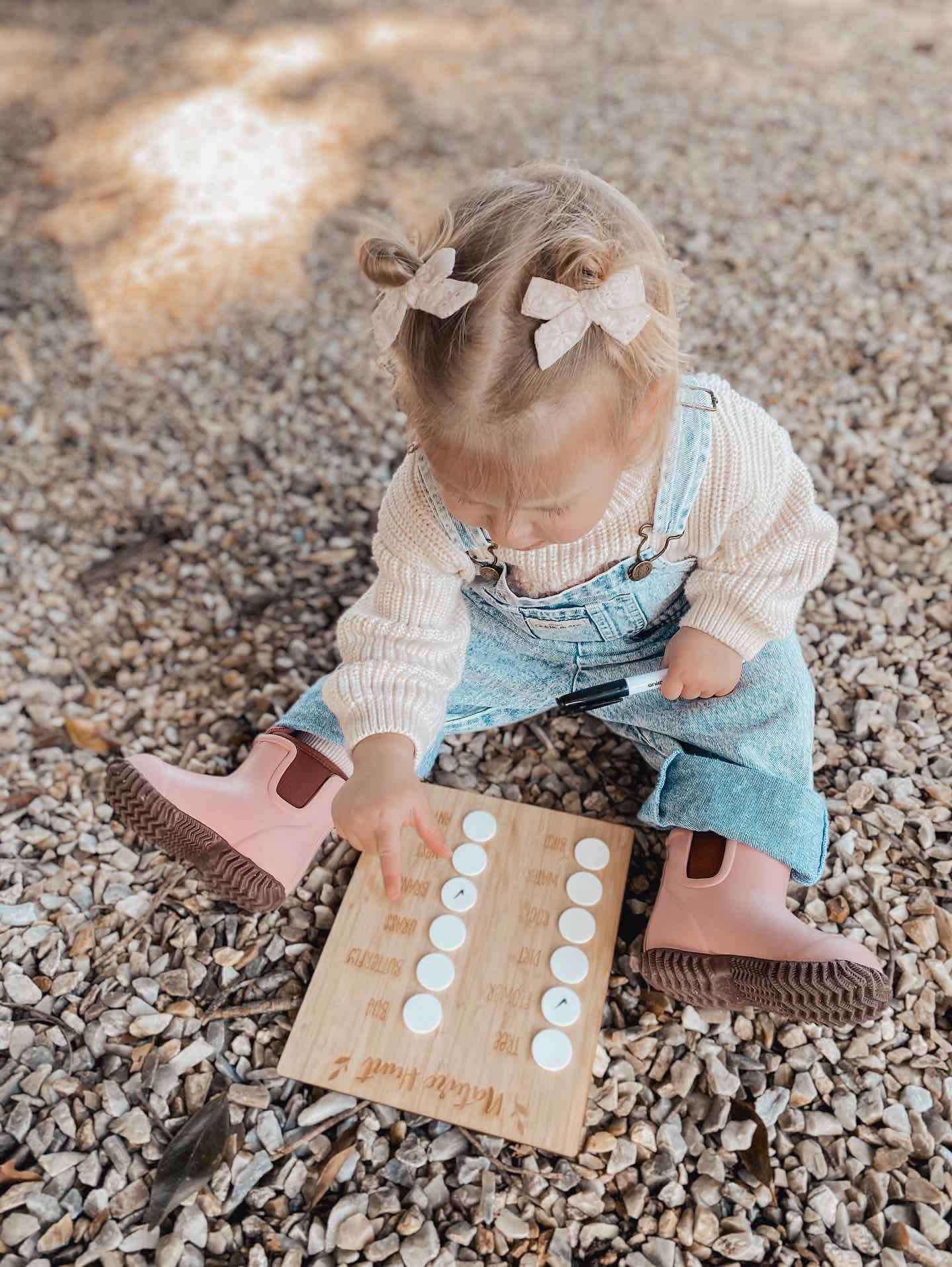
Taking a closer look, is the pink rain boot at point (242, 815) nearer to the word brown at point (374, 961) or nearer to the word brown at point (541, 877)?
the word brown at point (374, 961)

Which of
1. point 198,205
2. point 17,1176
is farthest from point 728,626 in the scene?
point 198,205

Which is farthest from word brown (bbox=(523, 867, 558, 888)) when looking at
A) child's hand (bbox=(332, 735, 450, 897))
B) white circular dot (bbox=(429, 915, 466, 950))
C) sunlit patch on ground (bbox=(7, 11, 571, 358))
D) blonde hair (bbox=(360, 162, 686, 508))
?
sunlit patch on ground (bbox=(7, 11, 571, 358))

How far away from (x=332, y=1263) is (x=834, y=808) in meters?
0.89

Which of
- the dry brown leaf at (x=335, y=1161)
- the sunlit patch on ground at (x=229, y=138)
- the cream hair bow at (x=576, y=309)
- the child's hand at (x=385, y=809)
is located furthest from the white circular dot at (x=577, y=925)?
the sunlit patch on ground at (x=229, y=138)

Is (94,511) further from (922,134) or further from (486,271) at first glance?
(922,134)

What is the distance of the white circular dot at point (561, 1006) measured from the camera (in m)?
1.24

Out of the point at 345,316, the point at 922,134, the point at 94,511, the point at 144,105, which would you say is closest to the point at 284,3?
the point at 144,105

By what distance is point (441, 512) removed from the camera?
122cm

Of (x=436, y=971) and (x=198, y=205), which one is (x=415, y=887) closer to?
(x=436, y=971)

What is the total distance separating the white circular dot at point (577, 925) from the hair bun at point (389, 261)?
829 mm

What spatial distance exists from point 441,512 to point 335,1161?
0.79m

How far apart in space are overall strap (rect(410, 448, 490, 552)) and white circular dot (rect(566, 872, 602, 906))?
483 millimetres

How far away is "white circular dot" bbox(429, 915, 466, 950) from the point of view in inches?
51.3

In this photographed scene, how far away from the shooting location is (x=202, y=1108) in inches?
47.9
